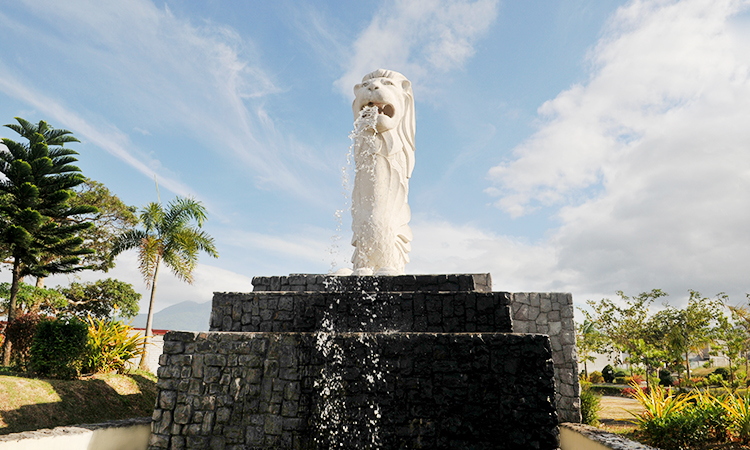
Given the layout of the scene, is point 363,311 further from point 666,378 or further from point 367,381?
point 666,378

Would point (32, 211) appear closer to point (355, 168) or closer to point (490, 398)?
point (355, 168)

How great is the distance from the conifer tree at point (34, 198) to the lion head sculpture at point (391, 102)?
10033 millimetres

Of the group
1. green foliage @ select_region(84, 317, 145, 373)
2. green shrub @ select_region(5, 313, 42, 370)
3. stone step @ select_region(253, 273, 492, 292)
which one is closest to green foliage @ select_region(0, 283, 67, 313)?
green shrub @ select_region(5, 313, 42, 370)

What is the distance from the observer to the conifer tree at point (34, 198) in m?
11.5

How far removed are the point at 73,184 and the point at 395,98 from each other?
1063 cm

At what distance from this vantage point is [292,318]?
4.45m

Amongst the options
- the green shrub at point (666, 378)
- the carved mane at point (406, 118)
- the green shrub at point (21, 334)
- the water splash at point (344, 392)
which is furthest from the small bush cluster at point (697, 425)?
the green shrub at point (21, 334)

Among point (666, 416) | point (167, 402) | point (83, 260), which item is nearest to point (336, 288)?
point (167, 402)

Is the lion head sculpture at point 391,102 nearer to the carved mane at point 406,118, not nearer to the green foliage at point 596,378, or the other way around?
the carved mane at point 406,118

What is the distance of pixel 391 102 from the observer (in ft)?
20.6

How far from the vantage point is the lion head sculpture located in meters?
6.24

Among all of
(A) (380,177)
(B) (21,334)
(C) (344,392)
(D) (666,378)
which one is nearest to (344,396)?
(C) (344,392)

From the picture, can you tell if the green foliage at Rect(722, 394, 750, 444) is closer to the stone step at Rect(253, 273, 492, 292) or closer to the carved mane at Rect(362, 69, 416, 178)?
the stone step at Rect(253, 273, 492, 292)

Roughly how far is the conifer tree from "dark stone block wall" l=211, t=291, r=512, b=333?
10.1 meters
